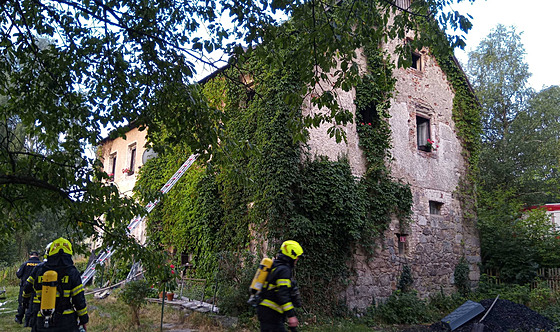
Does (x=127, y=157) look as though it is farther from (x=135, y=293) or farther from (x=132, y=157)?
(x=135, y=293)

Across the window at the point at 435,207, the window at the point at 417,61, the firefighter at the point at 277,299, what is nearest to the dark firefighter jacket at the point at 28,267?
the firefighter at the point at 277,299

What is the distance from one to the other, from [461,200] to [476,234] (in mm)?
1465

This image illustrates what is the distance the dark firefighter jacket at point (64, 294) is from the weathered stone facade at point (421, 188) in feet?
23.0

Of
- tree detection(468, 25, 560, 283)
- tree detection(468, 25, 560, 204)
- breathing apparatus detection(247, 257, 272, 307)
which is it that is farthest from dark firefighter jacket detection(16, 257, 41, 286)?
tree detection(468, 25, 560, 204)

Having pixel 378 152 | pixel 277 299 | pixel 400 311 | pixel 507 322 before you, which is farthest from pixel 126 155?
pixel 507 322

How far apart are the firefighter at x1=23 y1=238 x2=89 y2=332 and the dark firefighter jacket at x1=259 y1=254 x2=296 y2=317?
7.45 ft

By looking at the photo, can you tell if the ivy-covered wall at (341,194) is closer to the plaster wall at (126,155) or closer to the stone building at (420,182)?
the stone building at (420,182)

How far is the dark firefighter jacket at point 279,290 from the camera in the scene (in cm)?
538

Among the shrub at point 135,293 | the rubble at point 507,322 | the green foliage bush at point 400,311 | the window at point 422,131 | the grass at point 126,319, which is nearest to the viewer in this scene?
the shrub at point 135,293

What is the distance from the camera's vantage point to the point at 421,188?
44.4ft

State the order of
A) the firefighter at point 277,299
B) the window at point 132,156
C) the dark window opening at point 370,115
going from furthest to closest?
the window at point 132,156
the dark window opening at point 370,115
the firefighter at point 277,299

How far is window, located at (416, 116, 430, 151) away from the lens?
14.3 metres

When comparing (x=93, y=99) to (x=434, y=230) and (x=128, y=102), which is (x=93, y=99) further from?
(x=434, y=230)

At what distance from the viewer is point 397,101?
44.2ft
